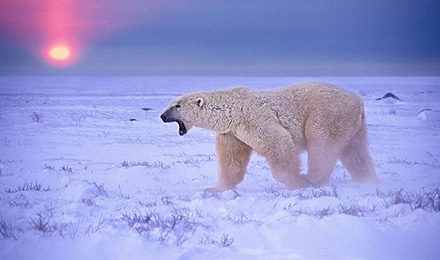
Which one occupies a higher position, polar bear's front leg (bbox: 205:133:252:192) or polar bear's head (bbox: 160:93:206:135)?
polar bear's head (bbox: 160:93:206:135)

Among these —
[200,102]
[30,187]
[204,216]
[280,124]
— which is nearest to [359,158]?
[280,124]

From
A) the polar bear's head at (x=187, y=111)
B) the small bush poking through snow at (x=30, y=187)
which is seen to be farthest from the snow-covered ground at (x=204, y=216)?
the polar bear's head at (x=187, y=111)

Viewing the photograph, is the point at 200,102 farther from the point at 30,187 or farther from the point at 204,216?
the point at 30,187

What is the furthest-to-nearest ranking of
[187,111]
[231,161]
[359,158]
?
[359,158], [187,111], [231,161]

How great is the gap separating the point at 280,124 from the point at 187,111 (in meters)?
1.45

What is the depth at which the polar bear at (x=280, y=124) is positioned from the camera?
18.2 feet

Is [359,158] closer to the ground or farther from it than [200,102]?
closer to the ground

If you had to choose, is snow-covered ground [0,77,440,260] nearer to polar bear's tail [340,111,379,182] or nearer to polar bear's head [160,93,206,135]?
polar bear's tail [340,111,379,182]

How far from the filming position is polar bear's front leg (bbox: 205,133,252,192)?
5910mm

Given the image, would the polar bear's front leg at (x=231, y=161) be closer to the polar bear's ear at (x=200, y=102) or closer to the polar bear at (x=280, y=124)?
the polar bear at (x=280, y=124)

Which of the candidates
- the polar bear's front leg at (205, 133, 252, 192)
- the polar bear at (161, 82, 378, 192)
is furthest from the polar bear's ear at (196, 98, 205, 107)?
the polar bear's front leg at (205, 133, 252, 192)

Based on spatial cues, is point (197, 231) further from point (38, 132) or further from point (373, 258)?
point (38, 132)

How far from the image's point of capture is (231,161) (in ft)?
19.4

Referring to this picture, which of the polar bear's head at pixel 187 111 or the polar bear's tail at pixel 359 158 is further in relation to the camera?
the polar bear's tail at pixel 359 158
